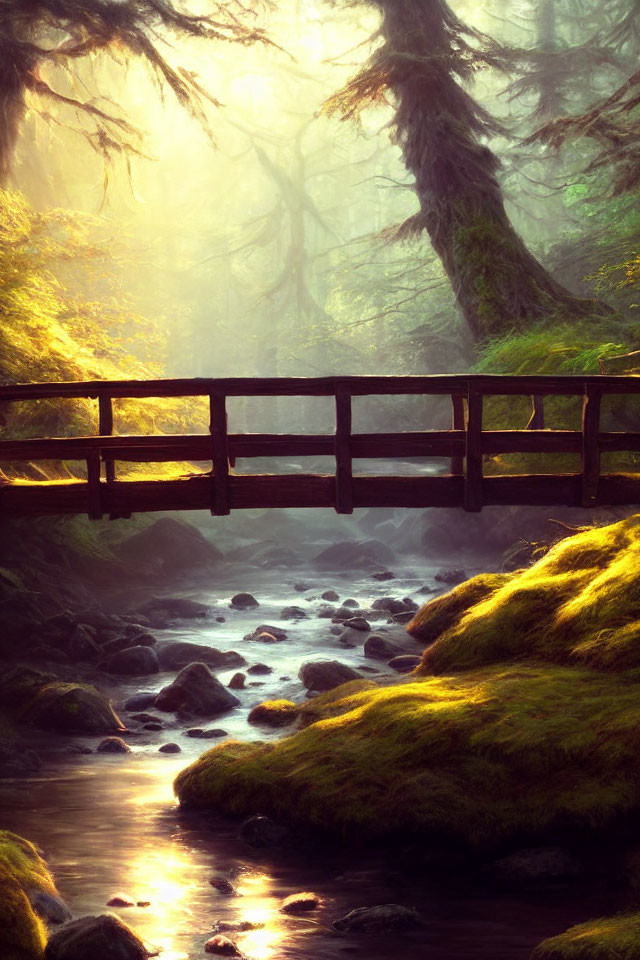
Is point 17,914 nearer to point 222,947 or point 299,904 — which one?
point 222,947

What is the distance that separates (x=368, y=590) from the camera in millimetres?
21812

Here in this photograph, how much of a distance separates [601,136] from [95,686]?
998 centimetres

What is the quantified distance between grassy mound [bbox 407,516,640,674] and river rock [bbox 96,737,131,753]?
10.1ft

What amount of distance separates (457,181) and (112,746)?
11342mm

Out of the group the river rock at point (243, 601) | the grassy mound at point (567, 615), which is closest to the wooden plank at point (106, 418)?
the grassy mound at point (567, 615)

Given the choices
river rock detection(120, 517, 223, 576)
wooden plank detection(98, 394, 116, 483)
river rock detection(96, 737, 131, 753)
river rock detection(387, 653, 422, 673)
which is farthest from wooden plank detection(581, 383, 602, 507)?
river rock detection(120, 517, 223, 576)

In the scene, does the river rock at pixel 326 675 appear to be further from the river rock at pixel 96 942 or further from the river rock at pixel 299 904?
the river rock at pixel 96 942

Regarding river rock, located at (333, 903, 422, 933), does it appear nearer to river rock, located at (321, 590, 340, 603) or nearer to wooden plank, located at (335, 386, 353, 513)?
wooden plank, located at (335, 386, 353, 513)

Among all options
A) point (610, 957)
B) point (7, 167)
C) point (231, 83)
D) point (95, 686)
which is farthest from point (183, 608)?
point (231, 83)

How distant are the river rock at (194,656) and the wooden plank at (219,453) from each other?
509 centimetres

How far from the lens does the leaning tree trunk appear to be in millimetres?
17297

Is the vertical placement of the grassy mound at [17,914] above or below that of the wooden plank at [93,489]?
below

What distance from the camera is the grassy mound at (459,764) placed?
23.4ft

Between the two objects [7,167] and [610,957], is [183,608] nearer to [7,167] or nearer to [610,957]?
[7,167]
